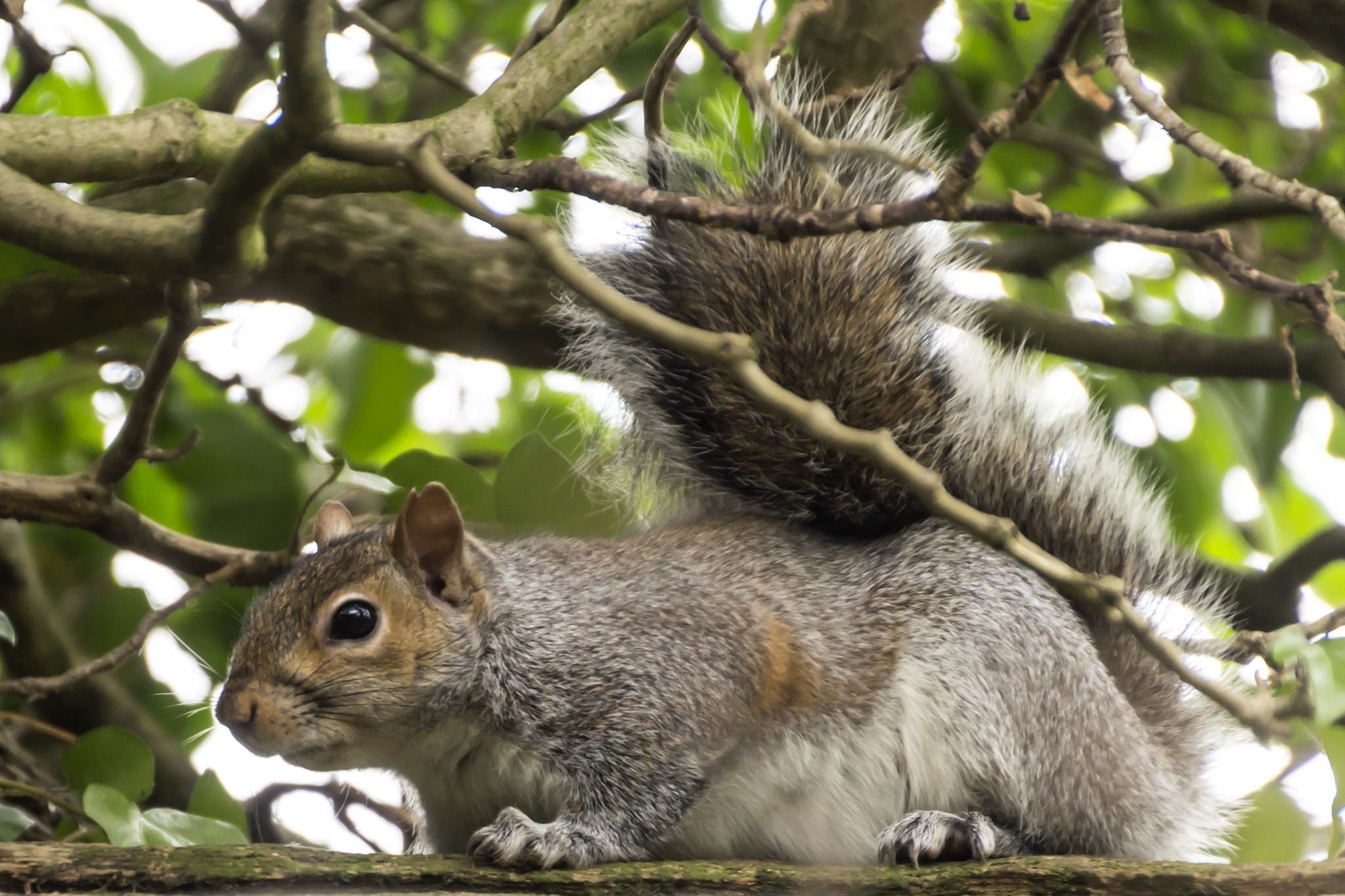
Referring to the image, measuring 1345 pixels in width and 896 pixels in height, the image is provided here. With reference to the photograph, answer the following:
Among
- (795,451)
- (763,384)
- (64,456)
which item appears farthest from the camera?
(64,456)

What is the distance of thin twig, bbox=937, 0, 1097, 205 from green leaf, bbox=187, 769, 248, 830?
4.45 ft

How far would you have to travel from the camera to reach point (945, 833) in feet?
5.11

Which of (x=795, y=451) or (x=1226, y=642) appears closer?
(x=1226, y=642)

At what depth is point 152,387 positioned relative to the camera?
5.72 ft

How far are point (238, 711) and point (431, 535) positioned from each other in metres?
0.33

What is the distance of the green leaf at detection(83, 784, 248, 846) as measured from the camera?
1.55 metres

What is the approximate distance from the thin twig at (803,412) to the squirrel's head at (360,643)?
1.61ft

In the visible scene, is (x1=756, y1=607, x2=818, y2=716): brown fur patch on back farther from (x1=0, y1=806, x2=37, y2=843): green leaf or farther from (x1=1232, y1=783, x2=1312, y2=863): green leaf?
(x1=0, y1=806, x2=37, y2=843): green leaf

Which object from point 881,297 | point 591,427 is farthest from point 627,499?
point 881,297

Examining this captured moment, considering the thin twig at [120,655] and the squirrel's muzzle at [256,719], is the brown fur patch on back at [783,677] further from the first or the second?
the thin twig at [120,655]

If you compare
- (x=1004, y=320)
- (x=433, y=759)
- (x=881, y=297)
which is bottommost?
(x=433, y=759)

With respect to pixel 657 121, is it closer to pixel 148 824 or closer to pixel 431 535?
pixel 431 535

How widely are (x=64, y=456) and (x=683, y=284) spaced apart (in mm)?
1582

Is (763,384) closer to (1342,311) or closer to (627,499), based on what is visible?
(627,499)
